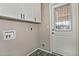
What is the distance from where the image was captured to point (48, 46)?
1224 mm

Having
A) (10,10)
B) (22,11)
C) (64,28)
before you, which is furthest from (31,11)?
(64,28)

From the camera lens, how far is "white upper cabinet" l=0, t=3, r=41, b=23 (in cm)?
91

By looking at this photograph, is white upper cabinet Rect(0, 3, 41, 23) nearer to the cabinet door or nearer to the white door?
the cabinet door

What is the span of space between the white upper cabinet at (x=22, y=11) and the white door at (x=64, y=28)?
0.79 ft

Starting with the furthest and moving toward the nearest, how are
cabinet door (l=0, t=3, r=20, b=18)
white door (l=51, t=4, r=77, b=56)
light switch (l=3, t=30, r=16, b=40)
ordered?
white door (l=51, t=4, r=77, b=56), light switch (l=3, t=30, r=16, b=40), cabinet door (l=0, t=3, r=20, b=18)

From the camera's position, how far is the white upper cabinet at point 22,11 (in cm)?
91

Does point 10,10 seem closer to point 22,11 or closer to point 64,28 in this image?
point 22,11

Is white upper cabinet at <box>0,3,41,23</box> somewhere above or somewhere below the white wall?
above

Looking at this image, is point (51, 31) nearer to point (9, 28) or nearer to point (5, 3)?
point (9, 28)

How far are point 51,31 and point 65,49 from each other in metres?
0.30

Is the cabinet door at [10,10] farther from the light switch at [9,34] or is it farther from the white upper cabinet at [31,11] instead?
the light switch at [9,34]

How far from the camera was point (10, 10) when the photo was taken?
3.17ft

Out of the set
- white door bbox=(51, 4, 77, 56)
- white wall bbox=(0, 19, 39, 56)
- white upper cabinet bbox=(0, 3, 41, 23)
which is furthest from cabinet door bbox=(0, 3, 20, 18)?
A: white door bbox=(51, 4, 77, 56)

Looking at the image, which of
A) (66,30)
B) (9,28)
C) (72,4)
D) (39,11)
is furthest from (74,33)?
(9,28)
